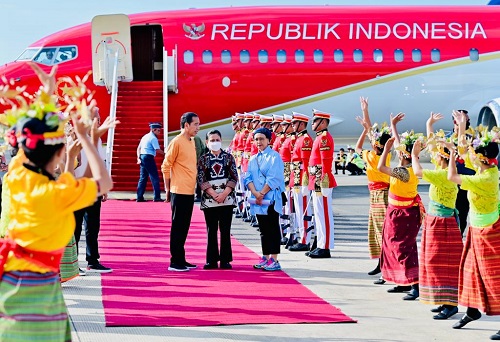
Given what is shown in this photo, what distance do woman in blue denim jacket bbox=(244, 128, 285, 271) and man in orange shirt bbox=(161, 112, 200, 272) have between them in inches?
25.4

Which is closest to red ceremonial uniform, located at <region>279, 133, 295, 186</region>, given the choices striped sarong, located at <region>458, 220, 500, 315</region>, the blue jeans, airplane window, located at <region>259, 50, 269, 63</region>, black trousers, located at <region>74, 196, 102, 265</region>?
black trousers, located at <region>74, 196, 102, 265</region>

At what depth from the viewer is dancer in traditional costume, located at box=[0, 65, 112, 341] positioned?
398 cm

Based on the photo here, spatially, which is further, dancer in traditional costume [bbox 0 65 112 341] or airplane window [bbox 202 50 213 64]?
airplane window [bbox 202 50 213 64]

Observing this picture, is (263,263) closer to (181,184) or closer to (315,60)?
(181,184)

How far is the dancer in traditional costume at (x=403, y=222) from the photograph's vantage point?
24.9ft

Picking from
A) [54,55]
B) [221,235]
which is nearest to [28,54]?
[54,55]

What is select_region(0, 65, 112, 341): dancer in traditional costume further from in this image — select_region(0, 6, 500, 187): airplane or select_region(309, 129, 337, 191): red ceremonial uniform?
select_region(0, 6, 500, 187): airplane

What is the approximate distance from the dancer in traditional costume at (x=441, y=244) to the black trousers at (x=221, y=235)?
266 centimetres

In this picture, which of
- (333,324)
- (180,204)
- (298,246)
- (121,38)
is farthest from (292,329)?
(121,38)

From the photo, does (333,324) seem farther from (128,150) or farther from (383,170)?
(128,150)

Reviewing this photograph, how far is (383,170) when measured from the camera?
24.8 feet

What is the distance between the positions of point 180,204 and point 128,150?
957 centimetres

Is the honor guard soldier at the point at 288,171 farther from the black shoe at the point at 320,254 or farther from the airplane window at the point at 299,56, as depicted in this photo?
the airplane window at the point at 299,56

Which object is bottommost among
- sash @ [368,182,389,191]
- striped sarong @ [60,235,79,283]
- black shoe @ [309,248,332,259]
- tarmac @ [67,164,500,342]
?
tarmac @ [67,164,500,342]
